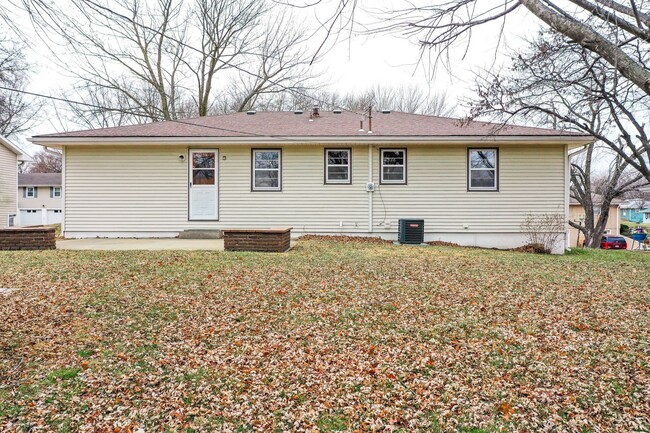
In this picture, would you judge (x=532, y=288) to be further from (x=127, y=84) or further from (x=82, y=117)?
(x=82, y=117)

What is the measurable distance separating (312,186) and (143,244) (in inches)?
173

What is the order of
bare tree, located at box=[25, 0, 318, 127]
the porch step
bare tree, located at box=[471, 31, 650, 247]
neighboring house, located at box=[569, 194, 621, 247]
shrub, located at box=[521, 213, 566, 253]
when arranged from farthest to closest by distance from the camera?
neighboring house, located at box=[569, 194, 621, 247] → bare tree, located at box=[25, 0, 318, 127] → the porch step → shrub, located at box=[521, 213, 566, 253] → bare tree, located at box=[471, 31, 650, 247]

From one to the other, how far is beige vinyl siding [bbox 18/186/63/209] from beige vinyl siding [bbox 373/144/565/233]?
32.8 m

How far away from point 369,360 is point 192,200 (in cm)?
848

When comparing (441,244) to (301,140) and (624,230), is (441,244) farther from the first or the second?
(624,230)

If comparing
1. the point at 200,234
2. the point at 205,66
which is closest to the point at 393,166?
the point at 200,234

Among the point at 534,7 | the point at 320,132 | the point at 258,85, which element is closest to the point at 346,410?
the point at 534,7

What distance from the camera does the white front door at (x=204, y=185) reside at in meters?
10.4

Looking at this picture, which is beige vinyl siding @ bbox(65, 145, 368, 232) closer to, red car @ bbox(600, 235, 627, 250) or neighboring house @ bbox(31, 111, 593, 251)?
neighboring house @ bbox(31, 111, 593, 251)

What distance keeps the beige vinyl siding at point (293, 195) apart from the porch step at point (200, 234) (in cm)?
23

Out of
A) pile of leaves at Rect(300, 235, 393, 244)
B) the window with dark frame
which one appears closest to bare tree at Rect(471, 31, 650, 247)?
the window with dark frame

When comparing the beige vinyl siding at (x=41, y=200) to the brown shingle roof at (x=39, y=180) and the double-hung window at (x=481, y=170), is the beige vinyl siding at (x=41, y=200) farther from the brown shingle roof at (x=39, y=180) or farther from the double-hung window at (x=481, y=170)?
the double-hung window at (x=481, y=170)

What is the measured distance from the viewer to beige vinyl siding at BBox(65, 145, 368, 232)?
10266 mm

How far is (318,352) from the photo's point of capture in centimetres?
316
